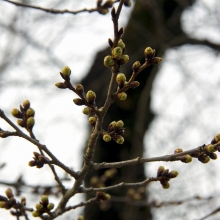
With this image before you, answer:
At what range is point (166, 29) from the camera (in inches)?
161

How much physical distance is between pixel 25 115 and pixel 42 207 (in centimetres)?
32

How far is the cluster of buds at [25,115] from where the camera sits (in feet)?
3.88

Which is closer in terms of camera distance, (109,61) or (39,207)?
(109,61)

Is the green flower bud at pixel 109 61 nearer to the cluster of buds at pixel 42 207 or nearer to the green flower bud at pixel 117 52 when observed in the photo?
the green flower bud at pixel 117 52

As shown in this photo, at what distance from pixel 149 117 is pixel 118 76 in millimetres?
2852

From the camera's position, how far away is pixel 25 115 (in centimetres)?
123

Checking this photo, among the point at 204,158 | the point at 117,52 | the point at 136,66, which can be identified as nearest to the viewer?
the point at 117,52

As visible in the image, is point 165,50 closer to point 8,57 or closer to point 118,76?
point 8,57

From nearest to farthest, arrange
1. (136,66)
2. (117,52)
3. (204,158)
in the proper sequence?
(117,52)
(136,66)
(204,158)

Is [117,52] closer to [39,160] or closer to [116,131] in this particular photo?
[116,131]

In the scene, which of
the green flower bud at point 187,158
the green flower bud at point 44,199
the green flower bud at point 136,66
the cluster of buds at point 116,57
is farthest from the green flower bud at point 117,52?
the green flower bud at point 44,199

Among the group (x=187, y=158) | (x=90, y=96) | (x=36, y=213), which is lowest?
(x=36, y=213)

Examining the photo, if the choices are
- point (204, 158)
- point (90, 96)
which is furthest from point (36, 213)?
point (204, 158)

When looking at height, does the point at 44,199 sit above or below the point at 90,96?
below
